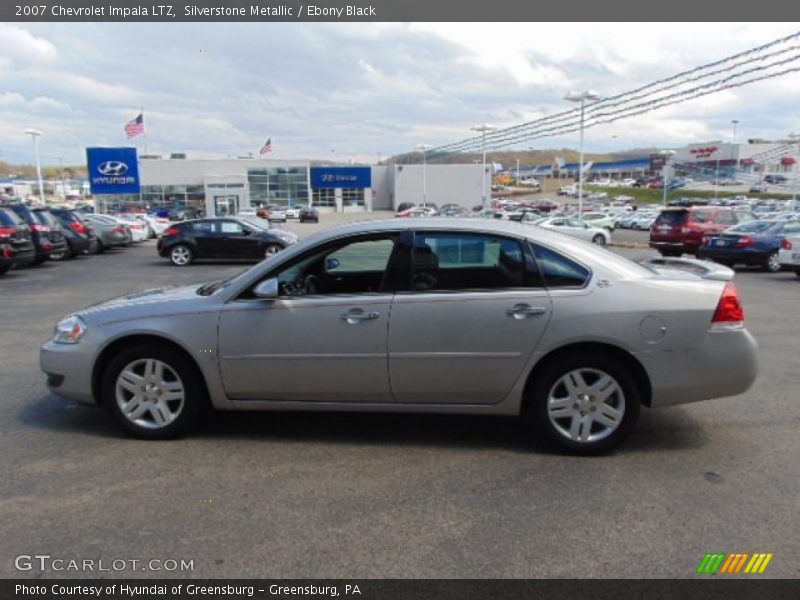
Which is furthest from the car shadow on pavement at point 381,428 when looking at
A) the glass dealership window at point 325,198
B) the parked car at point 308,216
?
the glass dealership window at point 325,198

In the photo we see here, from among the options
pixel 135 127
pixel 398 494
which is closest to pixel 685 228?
pixel 398 494

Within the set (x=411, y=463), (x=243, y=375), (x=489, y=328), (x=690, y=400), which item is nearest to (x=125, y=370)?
(x=243, y=375)

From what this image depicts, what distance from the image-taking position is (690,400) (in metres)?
3.90

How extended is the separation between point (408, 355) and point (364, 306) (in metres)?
0.44

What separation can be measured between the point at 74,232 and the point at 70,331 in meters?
16.8

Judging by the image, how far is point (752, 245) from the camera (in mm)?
15562

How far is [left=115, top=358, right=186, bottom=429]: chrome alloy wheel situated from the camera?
4.12m

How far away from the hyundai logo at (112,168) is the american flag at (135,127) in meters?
2.23

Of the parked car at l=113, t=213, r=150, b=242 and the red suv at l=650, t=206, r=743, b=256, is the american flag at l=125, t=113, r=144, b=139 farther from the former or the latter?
the red suv at l=650, t=206, r=743, b=256

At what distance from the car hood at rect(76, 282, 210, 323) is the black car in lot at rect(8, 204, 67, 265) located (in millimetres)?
13103

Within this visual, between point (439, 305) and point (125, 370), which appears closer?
point (439, 305)

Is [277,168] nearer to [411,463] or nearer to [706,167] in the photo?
[411,463]

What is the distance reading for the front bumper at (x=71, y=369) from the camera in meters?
4.17
